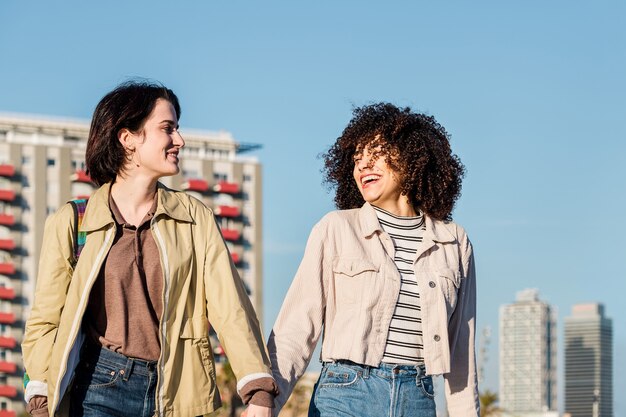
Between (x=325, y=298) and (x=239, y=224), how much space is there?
469 feet

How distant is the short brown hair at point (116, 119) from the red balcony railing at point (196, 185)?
136 meters

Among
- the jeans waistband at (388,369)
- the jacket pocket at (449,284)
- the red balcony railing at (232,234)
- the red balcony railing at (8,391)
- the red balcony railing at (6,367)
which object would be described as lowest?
the red balcony railing at (8,391)

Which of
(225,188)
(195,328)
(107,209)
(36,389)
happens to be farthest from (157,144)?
(225,188)

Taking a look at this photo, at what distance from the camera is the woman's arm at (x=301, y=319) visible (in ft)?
23.0

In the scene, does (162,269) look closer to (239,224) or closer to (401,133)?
(401,133)

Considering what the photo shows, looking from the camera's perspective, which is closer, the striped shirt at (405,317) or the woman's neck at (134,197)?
the woman's neck at (134,197)

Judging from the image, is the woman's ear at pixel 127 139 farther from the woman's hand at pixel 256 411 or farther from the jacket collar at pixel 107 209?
the woman's hand at pixel 256 411

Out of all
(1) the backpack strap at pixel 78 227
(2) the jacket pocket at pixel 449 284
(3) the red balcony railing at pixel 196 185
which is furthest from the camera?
(3) the red balcony railing at pixel 196 185

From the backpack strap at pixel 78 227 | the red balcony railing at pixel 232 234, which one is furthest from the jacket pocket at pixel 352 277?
the red balcony railing at pixel 232 234

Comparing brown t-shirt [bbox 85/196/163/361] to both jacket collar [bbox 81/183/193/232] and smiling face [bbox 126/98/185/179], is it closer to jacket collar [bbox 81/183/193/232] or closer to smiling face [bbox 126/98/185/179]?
jacket collar [bbox 81/183/193/232]

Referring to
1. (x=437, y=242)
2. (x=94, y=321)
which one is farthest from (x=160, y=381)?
(x=437, y=242)

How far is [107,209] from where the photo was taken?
272 inches

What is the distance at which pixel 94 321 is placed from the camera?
675cm

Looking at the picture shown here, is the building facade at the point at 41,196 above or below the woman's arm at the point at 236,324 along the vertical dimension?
above
